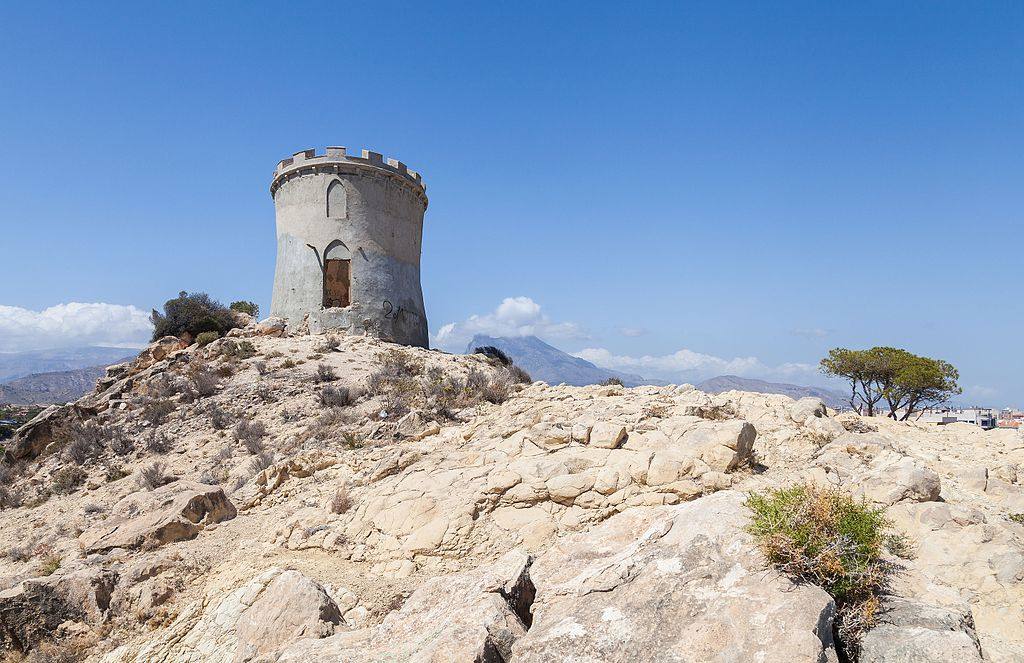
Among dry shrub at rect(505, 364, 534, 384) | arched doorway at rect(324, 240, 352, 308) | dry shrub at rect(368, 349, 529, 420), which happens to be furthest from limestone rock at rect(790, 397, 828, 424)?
arched doorway at rect(324, 240, 352, 308)

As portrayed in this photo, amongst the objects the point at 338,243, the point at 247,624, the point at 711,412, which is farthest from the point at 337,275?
the point at 247,624

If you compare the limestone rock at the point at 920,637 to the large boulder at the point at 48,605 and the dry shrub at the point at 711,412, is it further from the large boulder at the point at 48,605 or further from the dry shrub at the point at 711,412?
the large boulder at the point at 48,605

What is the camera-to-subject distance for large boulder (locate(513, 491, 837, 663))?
2.88 meters

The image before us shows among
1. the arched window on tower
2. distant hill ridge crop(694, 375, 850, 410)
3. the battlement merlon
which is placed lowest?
distant hill ridge crop(694, 375, 850, 410)

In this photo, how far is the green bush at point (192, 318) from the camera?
1872 cm

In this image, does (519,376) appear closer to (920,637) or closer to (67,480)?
(67,480)

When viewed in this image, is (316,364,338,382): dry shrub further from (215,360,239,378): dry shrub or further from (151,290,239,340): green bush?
(151,290,239,340): green bush

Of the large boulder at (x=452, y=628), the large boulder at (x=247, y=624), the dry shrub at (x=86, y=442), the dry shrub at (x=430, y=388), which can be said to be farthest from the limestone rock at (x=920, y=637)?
the dry shrub at (x=86, y=442)

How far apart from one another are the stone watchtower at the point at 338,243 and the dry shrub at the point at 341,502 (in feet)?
37.7

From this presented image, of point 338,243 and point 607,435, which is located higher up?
point 338,243

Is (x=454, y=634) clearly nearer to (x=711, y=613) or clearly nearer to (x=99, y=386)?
(x=711, y=613)

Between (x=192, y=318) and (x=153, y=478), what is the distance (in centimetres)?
1028

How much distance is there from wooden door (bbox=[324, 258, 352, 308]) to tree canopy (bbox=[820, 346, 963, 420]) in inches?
824

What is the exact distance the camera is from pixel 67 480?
36.7 ft
